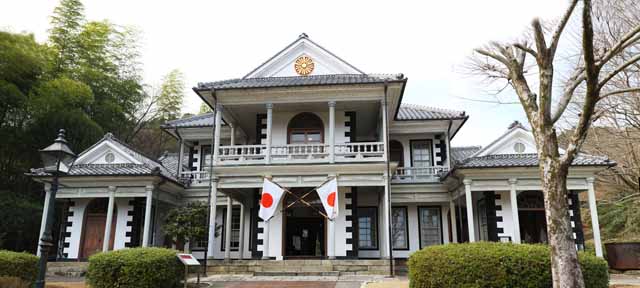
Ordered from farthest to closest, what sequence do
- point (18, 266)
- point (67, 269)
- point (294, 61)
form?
point (294, 61) → point (67, 269) → point (18, 266)

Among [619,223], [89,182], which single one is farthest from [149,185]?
[619,223]

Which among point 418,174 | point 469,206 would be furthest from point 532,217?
point 418,174

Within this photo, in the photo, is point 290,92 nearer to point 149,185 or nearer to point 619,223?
point 149,185

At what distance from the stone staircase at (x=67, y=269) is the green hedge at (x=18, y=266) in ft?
18.2

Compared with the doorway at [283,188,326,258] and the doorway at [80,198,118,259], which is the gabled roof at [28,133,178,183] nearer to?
the doorway at [80,198,118,259]

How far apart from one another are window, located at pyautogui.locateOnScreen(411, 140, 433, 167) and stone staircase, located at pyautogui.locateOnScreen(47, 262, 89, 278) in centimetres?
1291

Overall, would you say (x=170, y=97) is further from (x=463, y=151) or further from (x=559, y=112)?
(x=559, y=112)

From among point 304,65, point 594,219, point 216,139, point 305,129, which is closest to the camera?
point 594,219

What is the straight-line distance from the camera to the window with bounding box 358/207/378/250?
17.0 metres

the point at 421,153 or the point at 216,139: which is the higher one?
the point at 421,153

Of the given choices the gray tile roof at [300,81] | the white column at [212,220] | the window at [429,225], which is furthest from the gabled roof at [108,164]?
the window at [429,225]

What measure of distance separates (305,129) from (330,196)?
3.86 metres

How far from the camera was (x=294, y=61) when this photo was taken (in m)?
16.9

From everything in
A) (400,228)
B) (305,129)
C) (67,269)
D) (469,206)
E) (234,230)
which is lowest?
(67,269)
